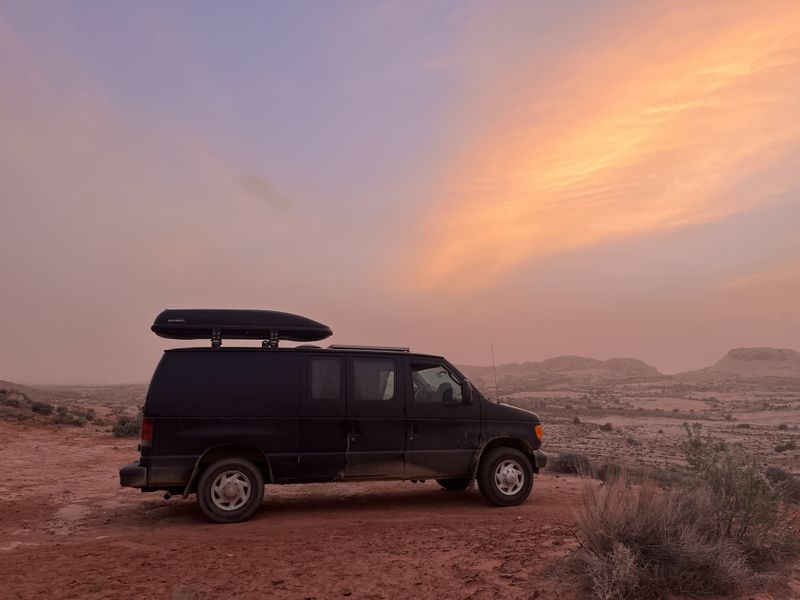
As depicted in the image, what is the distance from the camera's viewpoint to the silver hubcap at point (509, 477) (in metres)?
8.48

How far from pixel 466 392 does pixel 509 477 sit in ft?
4.69

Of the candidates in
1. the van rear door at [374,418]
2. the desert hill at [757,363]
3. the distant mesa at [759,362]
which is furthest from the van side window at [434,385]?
the distant mesa at [759,362]

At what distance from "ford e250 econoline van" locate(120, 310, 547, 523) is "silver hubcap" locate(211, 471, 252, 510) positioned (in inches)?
0.5

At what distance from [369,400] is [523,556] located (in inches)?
123

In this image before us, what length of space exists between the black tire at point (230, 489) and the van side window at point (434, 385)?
8.20ft

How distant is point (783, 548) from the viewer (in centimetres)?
559

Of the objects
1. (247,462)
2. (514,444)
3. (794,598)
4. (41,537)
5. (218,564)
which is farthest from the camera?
(514,444)

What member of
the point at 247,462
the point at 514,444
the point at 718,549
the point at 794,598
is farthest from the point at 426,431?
the point at 794,598

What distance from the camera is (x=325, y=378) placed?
807 cm

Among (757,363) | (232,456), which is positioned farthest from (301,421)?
(757,363)

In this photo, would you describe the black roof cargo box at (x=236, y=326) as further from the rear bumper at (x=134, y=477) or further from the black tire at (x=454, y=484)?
the black tire at (x=454, y=484)

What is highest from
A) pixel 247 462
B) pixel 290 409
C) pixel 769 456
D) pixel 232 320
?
pixel 232 320

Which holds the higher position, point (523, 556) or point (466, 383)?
point (466, 383)

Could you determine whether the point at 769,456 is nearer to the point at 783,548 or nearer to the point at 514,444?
the point at 514,444
